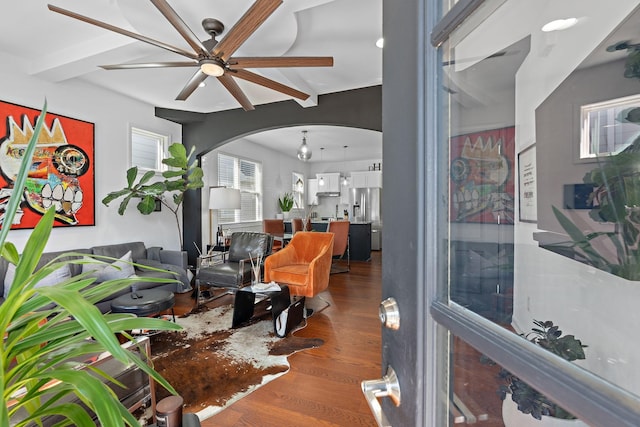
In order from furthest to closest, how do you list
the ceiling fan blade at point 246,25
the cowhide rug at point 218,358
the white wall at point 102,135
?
1. the white wall at point 102,135
2. the cowhide rug at point 218,358
3. the ceiling fan blade at point 246,25

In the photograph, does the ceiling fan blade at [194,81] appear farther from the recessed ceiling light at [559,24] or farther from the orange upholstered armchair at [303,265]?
the recessed ceiling light at [559,24]

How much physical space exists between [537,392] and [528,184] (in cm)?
→ 25

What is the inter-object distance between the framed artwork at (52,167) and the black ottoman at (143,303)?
1490mm

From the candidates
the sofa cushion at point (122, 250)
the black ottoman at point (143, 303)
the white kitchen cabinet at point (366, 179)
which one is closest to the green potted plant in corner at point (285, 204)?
the white kitchen cabinet at point (366, 179)

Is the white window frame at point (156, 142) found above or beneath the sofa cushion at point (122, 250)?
above

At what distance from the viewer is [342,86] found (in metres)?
3.97

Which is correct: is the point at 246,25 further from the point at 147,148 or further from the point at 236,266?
the point at 147,148

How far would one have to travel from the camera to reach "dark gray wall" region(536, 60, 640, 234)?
335 mm

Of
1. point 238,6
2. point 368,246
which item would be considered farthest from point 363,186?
point 238,6

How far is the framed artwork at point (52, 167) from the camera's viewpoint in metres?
3.14

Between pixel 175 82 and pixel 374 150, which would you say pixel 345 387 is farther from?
pixel 374 150

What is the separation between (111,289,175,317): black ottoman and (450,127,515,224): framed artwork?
2.78m

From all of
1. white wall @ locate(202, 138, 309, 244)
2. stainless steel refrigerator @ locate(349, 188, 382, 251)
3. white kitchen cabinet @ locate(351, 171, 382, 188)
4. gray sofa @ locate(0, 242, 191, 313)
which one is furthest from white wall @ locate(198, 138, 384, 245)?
gray sofa @ locate(0, 242, 191, 313)

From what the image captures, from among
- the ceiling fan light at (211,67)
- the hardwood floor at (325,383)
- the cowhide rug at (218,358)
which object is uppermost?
the ceiling fan light at (211,67)
